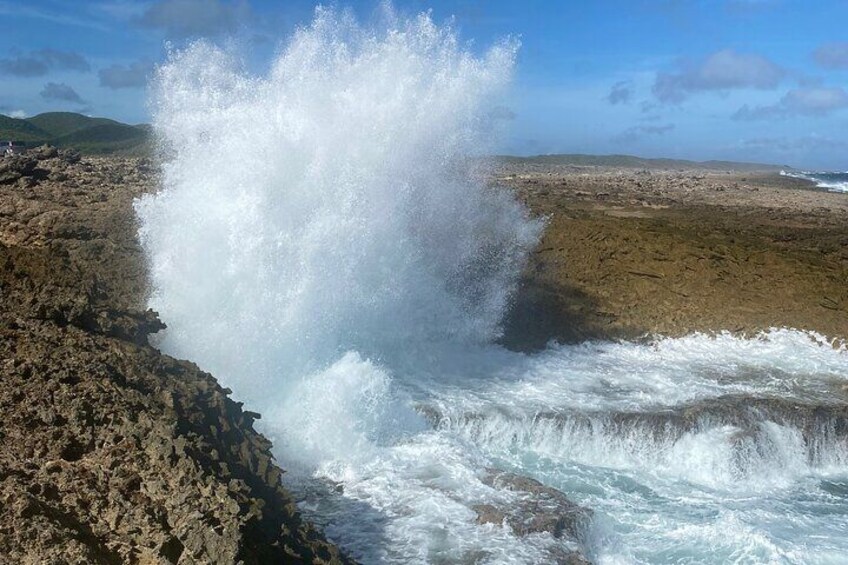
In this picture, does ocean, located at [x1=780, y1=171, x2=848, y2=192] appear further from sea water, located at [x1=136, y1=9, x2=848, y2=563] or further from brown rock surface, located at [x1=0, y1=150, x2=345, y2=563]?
brown rock surface, located at [x1=0, y1=150, x2=345, y2=563]

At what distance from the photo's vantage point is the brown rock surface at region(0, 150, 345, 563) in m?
4.64

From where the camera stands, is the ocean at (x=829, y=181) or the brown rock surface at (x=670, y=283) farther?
the ocean at (x=829, y=181)

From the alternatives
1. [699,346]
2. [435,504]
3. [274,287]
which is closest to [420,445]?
[435,504]

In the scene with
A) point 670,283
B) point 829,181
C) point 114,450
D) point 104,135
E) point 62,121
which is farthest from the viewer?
point 62,121

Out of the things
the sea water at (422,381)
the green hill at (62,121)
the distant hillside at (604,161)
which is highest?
the green hill at (62,121)

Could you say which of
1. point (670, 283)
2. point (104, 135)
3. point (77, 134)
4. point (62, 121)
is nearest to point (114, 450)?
point (670, 283)

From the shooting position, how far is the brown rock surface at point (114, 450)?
Answer: 15.2ft

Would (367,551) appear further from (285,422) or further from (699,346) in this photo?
(699,346)

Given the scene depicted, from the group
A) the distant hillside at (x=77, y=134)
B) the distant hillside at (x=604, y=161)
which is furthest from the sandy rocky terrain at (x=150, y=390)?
the distant hillside at (x=604, y=161)

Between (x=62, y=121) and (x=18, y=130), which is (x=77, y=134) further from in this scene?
(x=62, y=121)

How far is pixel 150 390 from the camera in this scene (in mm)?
6211

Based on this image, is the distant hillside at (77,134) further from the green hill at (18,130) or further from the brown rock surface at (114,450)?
the brown rock surface at (114,450)

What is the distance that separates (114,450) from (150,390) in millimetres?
910

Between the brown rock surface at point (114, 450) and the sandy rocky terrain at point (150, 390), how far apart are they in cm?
1
